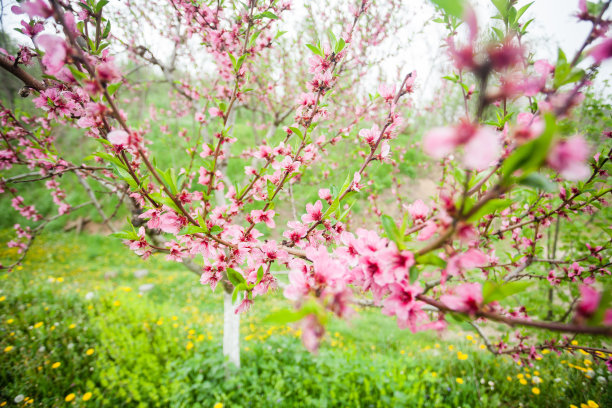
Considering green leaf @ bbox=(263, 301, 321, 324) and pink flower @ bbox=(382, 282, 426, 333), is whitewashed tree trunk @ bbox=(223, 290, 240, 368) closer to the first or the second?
pink flower @ bbox=(382, 282, 426, 333)

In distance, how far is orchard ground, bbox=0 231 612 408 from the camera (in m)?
3.10

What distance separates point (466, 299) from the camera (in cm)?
75

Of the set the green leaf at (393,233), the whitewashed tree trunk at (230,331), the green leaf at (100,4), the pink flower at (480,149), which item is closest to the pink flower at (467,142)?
the pink flower at (480,149)

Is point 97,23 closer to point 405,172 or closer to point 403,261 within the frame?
point 403,261

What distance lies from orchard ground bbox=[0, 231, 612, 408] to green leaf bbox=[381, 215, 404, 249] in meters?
3.05

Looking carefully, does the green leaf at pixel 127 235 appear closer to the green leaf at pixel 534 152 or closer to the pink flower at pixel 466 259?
the pink flower at pixel 466 259

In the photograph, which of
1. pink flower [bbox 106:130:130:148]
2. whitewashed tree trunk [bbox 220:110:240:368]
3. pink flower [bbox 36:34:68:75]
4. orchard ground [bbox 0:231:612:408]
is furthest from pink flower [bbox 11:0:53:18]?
orchard ground [bbox 0:231:612:408]

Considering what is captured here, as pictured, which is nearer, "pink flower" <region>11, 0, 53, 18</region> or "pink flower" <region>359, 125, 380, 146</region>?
"pink flower" <region>11, 0, 53, 18</region>

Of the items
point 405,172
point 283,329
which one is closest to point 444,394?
point 283,329

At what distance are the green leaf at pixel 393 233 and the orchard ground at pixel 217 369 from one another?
10.0 ft

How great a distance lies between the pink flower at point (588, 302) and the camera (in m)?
0.56

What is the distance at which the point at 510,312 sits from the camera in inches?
104

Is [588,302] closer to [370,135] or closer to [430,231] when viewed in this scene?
[430,231]

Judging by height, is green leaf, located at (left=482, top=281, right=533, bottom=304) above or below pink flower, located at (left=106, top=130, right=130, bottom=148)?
below
